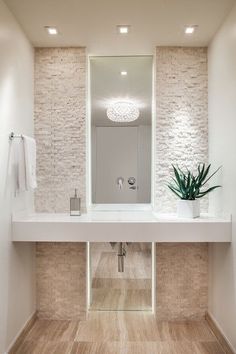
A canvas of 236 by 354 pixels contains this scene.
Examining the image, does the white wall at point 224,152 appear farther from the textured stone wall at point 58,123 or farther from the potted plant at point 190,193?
the textured stone wall at point 58,123

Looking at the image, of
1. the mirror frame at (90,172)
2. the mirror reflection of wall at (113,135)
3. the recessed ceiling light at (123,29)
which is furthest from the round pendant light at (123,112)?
the recessed ceiling light at (123,29)

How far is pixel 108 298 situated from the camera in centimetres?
407

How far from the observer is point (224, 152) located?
327cm

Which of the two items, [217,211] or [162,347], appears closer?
[162,347]

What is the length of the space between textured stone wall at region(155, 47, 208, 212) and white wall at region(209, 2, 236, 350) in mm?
145

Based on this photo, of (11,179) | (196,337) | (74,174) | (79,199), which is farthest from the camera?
(74,174)

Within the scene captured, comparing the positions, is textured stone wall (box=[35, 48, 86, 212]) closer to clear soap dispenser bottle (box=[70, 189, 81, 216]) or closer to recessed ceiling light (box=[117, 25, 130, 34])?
clear soap dispenser bottle (box=[70, 189, 81, 216])

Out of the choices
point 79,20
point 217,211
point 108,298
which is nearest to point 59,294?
point 108,298

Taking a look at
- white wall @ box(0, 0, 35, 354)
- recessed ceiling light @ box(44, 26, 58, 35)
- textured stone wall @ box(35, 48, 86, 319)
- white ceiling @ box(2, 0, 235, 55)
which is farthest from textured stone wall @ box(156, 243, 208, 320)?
recessed ceiling light @ box(44, 26, 58, 35)

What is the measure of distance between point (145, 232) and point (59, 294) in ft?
4.69

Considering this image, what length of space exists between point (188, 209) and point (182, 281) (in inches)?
37.3

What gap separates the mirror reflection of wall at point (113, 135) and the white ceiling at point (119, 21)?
9.5 inches

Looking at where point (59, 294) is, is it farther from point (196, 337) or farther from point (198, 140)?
point (198, 140)

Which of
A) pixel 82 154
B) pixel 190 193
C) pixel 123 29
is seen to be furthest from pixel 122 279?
pixel 123 29
